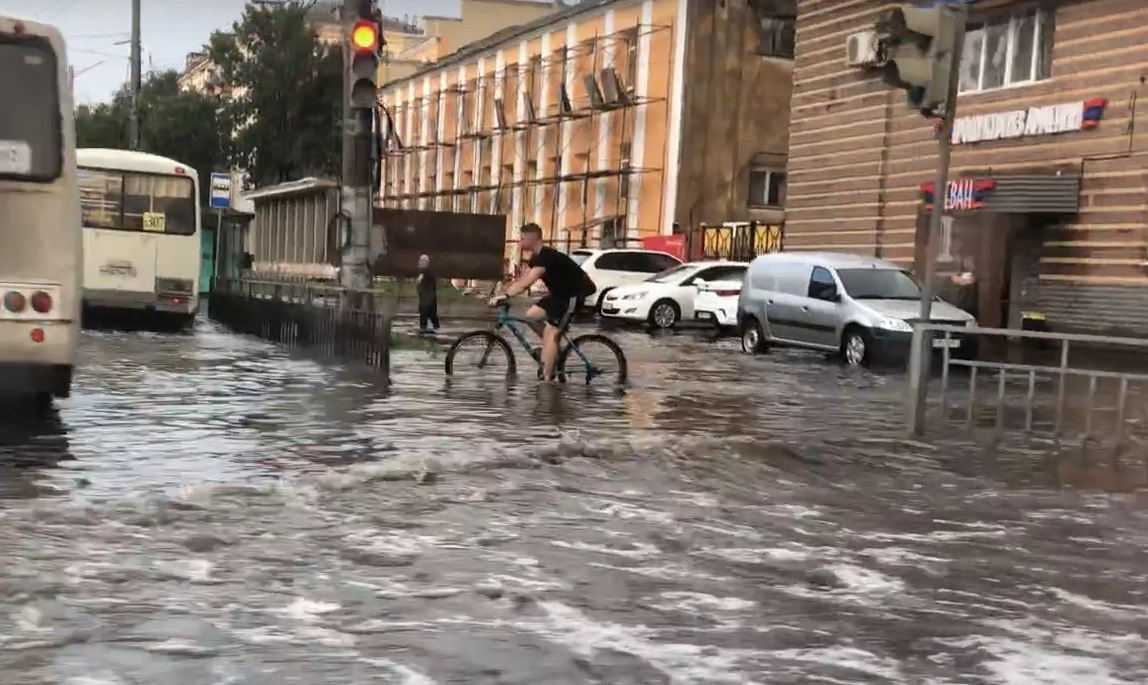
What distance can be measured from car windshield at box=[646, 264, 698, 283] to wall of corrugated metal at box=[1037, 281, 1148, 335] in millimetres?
8635

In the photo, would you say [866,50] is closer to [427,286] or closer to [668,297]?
[427,286]

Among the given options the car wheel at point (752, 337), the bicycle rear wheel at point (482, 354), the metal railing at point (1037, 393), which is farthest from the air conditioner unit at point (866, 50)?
the car wheel at point (752, 337)

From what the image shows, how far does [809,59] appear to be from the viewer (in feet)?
102

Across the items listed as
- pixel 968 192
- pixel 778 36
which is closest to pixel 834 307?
pixel 968 192

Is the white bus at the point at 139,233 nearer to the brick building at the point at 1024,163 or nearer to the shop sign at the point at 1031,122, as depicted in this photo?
the brick building at the point at 1024,163

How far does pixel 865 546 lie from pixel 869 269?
14489 millimetres

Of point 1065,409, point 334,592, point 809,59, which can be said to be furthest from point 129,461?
point 809,59

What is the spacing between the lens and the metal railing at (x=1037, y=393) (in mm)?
11086

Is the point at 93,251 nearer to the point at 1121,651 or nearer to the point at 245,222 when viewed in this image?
the point at 245,222

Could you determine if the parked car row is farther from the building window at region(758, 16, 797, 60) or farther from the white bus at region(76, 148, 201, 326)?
the building window at region(758, 16, 797, 60)

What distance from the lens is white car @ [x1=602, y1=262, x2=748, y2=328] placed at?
2945 centimetres

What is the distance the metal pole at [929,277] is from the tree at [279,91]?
52.0 metres

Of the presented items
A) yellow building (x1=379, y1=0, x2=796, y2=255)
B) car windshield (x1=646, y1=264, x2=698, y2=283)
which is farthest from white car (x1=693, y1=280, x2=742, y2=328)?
yellow building (x1=379, y1=0, x2=796, y2=255)

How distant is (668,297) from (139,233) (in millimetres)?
11811
